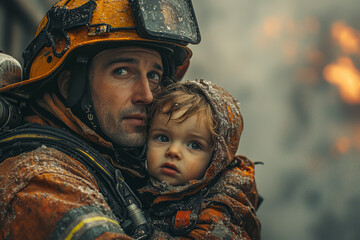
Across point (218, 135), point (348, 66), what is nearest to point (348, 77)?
point (348, 66)

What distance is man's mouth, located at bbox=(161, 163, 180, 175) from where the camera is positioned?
2494mm

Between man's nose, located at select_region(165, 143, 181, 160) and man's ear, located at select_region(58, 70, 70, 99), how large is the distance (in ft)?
3.22

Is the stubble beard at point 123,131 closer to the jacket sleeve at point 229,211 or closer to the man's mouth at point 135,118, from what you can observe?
the man's mouth at point 135,118

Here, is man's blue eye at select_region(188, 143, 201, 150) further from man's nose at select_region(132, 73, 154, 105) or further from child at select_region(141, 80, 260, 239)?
man's nose at select_region(132, 73, 154, 105)

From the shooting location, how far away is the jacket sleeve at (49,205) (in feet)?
5.32

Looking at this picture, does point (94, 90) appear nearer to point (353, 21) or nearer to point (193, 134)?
point (193, 134)

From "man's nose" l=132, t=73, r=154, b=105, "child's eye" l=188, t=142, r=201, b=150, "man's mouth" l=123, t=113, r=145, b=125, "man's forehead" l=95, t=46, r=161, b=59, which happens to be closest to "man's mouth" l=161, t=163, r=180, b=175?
"child's eye" l=188, t=142, r=201, b=150

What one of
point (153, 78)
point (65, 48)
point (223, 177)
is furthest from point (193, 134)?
point (65, 48)

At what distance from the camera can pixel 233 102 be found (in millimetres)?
2855

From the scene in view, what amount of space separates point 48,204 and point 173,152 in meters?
1.00

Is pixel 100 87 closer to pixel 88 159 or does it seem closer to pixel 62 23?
pixel 62 23

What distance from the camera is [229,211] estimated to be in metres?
2.42

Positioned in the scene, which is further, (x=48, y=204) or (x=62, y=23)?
(x=62, y=23)

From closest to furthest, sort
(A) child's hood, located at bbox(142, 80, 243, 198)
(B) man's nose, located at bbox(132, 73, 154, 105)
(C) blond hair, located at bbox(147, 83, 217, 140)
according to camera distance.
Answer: (A) child's hood, located at bbox(142, 80, 243, 198) → (C) blond hair, located at bbox(147, 83, 217, 140) → (B) man's nose, located at bbox(132, 73, 154, 105)
